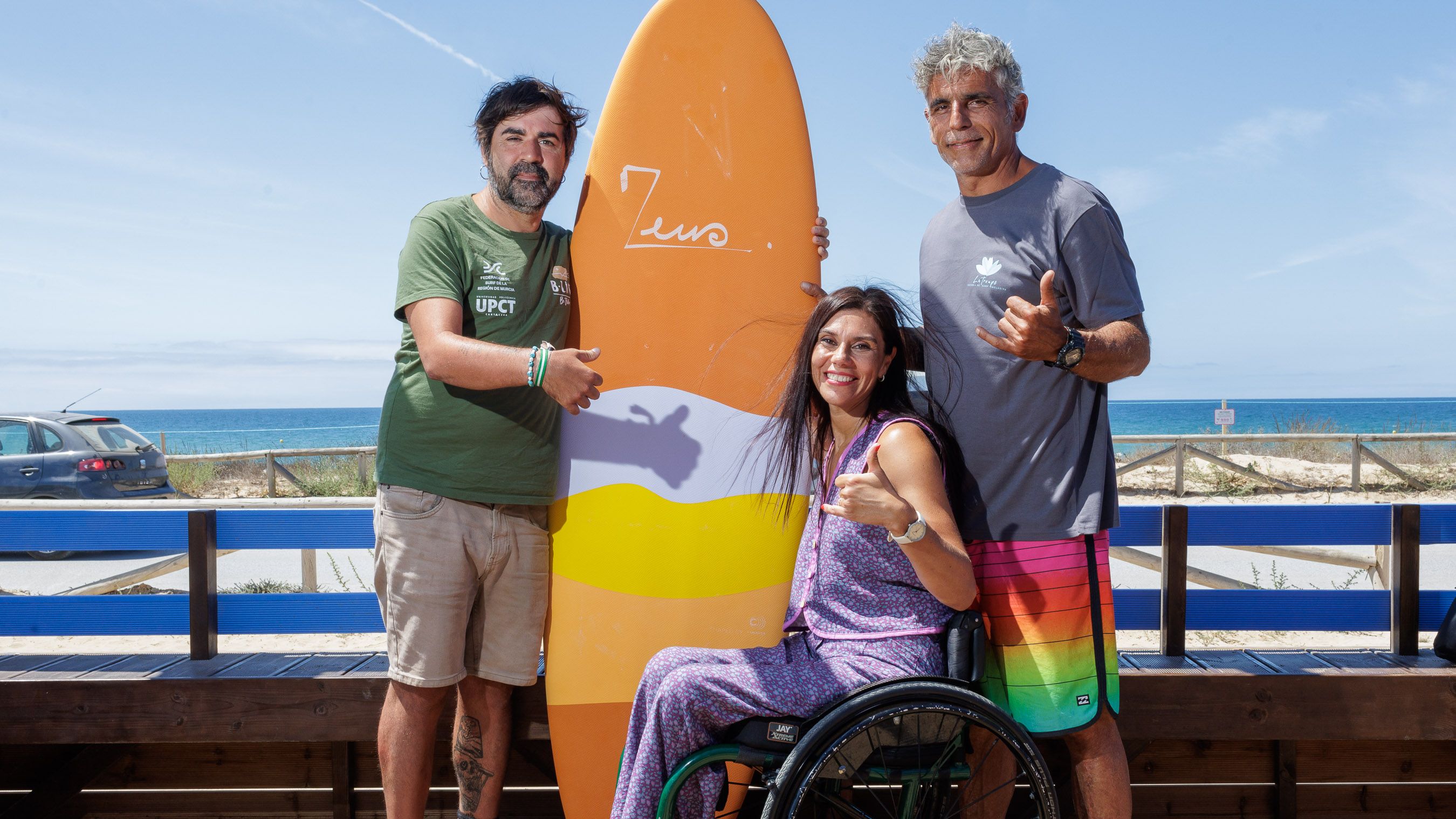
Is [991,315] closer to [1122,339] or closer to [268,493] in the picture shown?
[1122,339]

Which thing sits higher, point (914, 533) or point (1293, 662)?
point (914, 533)

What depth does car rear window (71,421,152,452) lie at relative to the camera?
6664 millimetres

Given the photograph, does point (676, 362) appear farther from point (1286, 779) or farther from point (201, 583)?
point (1286, 779)

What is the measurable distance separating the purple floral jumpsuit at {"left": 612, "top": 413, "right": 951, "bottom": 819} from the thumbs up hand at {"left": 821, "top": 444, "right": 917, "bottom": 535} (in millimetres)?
177

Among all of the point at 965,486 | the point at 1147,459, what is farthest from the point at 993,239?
the point at 1147,459

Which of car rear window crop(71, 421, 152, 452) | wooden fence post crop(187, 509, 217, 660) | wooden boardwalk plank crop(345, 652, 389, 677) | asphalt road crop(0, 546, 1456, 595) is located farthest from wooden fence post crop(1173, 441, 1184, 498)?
car rear window crop(71, 421, 152, 452)

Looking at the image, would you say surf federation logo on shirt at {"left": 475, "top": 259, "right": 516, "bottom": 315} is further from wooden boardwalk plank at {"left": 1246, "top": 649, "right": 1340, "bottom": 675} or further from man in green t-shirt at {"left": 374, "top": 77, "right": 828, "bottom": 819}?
wooden boardwalk plank at {"left": 1246, "top": 649, "right": 1340, "bottom": 675}

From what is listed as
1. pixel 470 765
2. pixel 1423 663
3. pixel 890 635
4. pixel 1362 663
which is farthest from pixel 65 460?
pixel 1423 663

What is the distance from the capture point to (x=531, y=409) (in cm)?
186

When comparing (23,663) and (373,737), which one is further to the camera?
(23,663)

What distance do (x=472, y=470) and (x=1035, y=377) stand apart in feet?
3.72

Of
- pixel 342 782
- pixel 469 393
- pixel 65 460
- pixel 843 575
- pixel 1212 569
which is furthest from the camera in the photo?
pixel 65 460

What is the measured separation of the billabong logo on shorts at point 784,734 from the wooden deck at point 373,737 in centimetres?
88

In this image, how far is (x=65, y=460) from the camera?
6453 mm
